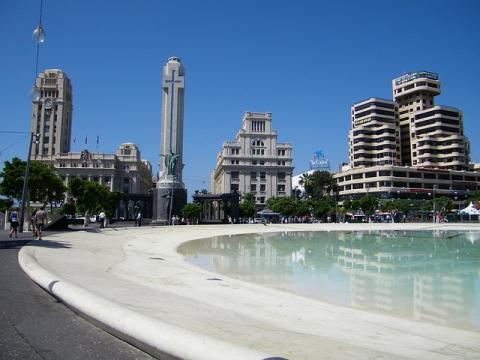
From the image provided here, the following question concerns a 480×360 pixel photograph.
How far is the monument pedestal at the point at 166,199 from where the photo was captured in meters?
64.1

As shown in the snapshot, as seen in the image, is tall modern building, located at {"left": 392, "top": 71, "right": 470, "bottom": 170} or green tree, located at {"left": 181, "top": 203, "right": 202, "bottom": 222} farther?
tall modern building, located at {"left": 392, "top": 71, "right": 470, "bottom": 170}

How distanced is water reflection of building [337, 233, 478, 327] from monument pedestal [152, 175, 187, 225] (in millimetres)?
47148

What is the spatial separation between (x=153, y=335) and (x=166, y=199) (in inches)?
2422

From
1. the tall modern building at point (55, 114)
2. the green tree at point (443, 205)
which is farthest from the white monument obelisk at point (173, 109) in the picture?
the tall modern building at point (55, 114)

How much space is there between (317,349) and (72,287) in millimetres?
4230

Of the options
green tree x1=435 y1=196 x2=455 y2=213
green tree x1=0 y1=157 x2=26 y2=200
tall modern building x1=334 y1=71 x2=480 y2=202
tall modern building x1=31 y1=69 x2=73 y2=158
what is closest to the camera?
green tree x1=0 y1=157 x2=26 y2=200

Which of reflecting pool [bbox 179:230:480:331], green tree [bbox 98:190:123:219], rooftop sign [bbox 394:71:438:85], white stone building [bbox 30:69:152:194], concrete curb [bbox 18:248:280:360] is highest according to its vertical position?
rooftop sign [bbox 394:71:438:85]

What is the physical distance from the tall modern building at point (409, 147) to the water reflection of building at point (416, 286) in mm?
98261

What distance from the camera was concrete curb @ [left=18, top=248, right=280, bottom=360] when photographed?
3447 mm

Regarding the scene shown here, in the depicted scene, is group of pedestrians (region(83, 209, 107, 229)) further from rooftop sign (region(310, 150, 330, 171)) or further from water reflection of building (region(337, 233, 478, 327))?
rooftop sign (region(310, 150, 330, 171))

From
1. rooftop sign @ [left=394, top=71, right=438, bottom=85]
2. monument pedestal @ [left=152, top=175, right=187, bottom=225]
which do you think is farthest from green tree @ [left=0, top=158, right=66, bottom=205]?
rooftop sign @ [left=394, top=71, right=438, bottom=85]

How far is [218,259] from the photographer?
1908cm

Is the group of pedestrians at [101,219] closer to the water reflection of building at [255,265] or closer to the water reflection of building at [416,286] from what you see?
the water reflection of building at [255,265]

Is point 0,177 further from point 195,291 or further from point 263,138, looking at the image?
point 263,138
